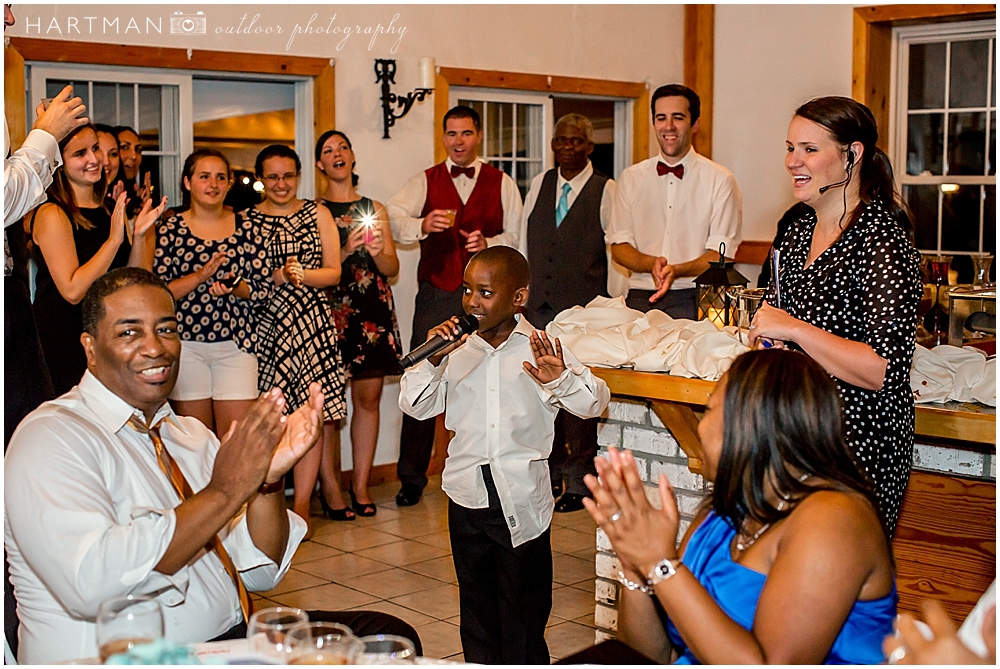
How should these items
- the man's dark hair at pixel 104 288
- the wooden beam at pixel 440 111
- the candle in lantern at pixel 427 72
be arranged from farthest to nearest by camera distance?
the wooden beam at pixel 440 111, the candle in lantern at pixel 427 72, the man's dark hair at pixel 104 288

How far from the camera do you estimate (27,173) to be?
2.66 m

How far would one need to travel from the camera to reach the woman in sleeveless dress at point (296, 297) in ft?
15.9

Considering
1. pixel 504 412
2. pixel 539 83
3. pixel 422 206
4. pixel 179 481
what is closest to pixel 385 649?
pixel 179 481

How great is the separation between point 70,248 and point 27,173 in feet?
4.66

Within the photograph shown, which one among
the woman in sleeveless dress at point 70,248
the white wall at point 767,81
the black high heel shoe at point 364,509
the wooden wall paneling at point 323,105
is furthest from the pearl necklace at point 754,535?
the white wall at point 767,81

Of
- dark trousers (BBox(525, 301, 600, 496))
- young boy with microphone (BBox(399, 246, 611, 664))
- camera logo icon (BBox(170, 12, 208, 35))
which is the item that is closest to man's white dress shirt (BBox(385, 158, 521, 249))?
dark trousers (BBox(525, 301, 600, 496))

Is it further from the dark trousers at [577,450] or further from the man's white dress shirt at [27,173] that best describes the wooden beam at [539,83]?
Result: the man's white dress shirt at [27,173]

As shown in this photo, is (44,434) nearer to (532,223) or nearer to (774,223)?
(532,223)

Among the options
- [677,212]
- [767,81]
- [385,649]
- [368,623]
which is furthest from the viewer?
[767,81]

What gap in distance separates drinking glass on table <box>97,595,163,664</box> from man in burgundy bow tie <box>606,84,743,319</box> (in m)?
3.46

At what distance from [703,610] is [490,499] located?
1.33 m

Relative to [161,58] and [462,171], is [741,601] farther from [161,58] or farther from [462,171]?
[161,58]

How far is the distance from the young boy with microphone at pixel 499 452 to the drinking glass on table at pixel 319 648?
57.6 inches

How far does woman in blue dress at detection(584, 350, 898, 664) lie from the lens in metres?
1.64
